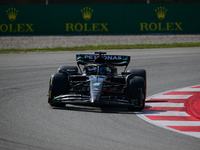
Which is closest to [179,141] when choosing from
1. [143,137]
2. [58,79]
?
[143,137]

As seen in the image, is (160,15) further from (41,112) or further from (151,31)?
(41,112)

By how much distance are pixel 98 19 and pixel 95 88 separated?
55.7ft

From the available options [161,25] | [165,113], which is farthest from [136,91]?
[161,25]

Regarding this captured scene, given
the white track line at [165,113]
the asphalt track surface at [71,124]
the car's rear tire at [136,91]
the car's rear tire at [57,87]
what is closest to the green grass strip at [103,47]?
the asphalt track surface at [71,124]

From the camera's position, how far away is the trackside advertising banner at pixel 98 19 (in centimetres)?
2356

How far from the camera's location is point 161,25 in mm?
24328

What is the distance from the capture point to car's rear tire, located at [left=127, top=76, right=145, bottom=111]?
755 centimetres

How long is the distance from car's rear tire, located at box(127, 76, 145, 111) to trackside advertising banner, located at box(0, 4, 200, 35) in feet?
54.4

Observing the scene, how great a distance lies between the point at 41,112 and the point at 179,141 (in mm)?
3026

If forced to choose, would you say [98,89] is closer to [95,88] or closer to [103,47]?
[95,88]

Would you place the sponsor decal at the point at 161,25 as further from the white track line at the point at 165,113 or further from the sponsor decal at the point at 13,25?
the white track line at the point at 165,113

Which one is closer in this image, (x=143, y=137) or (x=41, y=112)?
(x=143, y=137)

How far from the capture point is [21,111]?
290 inches

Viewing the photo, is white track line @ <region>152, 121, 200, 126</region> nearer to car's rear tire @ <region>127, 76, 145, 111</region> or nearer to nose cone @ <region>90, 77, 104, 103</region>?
car's rear tire @ <region>127, 76, 145, 111</region>
